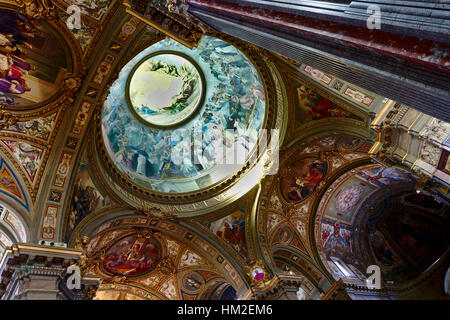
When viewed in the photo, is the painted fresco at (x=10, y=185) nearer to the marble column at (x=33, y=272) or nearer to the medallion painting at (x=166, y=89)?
the marble column at (x=33, y=272)

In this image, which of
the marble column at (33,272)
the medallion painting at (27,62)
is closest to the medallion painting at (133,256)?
the marble column at (33,272)

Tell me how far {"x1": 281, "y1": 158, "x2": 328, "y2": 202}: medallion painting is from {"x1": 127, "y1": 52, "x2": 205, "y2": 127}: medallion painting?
605 centimetres

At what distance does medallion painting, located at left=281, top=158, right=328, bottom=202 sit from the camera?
49.0 ft

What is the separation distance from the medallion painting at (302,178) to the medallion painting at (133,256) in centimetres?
638

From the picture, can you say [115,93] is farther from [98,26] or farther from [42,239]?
[42,239]

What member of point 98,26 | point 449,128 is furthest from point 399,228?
point 98,26

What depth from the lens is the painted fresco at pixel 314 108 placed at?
12.0 metres

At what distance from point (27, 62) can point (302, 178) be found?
11624 mm

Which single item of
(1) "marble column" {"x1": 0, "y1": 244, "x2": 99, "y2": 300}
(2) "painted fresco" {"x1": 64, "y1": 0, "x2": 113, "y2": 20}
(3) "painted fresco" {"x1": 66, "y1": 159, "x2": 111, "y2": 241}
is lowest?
(1) "marble column" {"x1": 0, "y1": 244, "x2": 99, "y2": 300}

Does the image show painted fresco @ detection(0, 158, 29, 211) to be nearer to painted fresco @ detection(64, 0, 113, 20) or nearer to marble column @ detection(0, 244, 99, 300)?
marble column @ detection(0, 244, 99, 300)

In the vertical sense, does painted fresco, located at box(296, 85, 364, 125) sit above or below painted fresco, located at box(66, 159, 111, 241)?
above

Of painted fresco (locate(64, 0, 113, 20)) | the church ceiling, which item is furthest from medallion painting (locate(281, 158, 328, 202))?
painted fresco (locate(64, 0, 113, 20))

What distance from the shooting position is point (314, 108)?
12828 mm
